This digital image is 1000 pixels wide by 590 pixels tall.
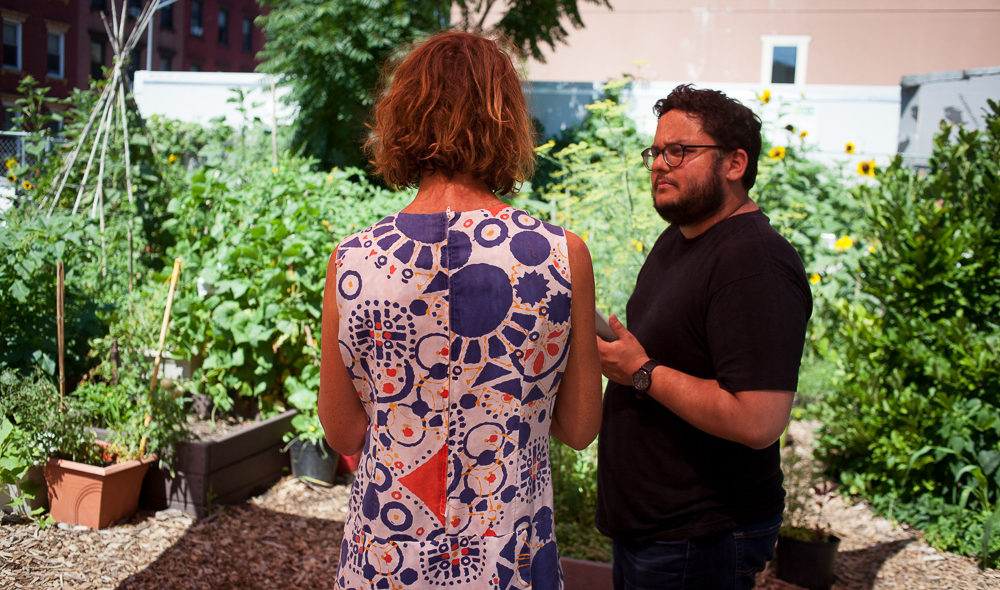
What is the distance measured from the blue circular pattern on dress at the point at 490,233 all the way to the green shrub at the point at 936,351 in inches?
118

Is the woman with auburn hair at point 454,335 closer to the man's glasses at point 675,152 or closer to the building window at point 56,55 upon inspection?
the man's glasses at point 675,152

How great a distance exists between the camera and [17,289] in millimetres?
3355

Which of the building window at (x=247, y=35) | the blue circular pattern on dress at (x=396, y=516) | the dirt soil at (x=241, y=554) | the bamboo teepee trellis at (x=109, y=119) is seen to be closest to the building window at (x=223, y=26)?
the building window at (x=247, y=35)

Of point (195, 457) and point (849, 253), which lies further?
point (849, 253)

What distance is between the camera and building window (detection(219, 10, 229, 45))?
36281 millimetres

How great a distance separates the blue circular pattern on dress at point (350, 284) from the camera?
1.17m

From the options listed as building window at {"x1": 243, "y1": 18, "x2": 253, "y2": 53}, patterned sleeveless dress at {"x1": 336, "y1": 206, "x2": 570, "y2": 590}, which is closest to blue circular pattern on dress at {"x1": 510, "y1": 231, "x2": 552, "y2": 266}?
patterned sleeveless dress at {"x1": 336, "y1": 206, "x2": 570, "y2": 590}

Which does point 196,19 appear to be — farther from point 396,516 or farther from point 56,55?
point 396,516

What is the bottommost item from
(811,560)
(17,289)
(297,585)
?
(297,585)

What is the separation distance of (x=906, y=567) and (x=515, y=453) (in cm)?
278

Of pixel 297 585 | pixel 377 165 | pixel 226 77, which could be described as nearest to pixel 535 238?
pixel 377 165

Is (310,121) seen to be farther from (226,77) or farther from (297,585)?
(297,585)

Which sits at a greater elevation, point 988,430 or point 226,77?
point 226,77

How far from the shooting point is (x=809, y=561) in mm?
2977
